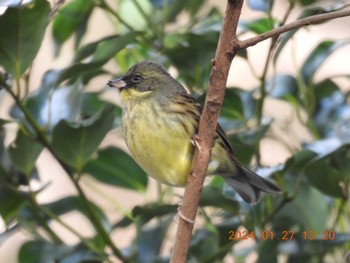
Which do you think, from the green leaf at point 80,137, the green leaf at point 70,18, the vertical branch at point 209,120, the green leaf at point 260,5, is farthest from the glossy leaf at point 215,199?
the green leaf at point 70,18

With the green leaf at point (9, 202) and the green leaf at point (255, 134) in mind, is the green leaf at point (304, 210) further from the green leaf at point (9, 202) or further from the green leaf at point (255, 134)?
the green leaf at point (9, 202)

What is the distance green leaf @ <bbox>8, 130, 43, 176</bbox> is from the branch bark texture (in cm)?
62

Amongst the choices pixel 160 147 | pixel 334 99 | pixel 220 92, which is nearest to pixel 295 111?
pixel 334 99

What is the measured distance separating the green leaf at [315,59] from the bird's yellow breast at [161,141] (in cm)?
48

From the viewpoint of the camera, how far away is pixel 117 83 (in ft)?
7.82

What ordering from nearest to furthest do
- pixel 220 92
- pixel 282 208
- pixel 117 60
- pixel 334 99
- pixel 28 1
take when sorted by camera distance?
pixel 220 92 → pixel 28 1 → pixel 282 208 → pixel 334 99 → pixel 117 60

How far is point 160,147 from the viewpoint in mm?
2195

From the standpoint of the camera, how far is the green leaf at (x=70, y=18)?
8.34 ft

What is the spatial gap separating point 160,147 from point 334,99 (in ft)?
2.23

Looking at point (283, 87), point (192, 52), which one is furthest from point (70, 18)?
point (283, 87)

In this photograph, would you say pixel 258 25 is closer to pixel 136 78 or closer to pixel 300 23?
pixel 136 78

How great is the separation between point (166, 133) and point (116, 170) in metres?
0.39

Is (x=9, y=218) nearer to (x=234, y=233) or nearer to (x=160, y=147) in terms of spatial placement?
(x=160, y=147)

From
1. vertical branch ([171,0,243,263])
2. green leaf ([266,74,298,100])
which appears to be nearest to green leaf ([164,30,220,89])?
green leaf ([266,74,298,100])
